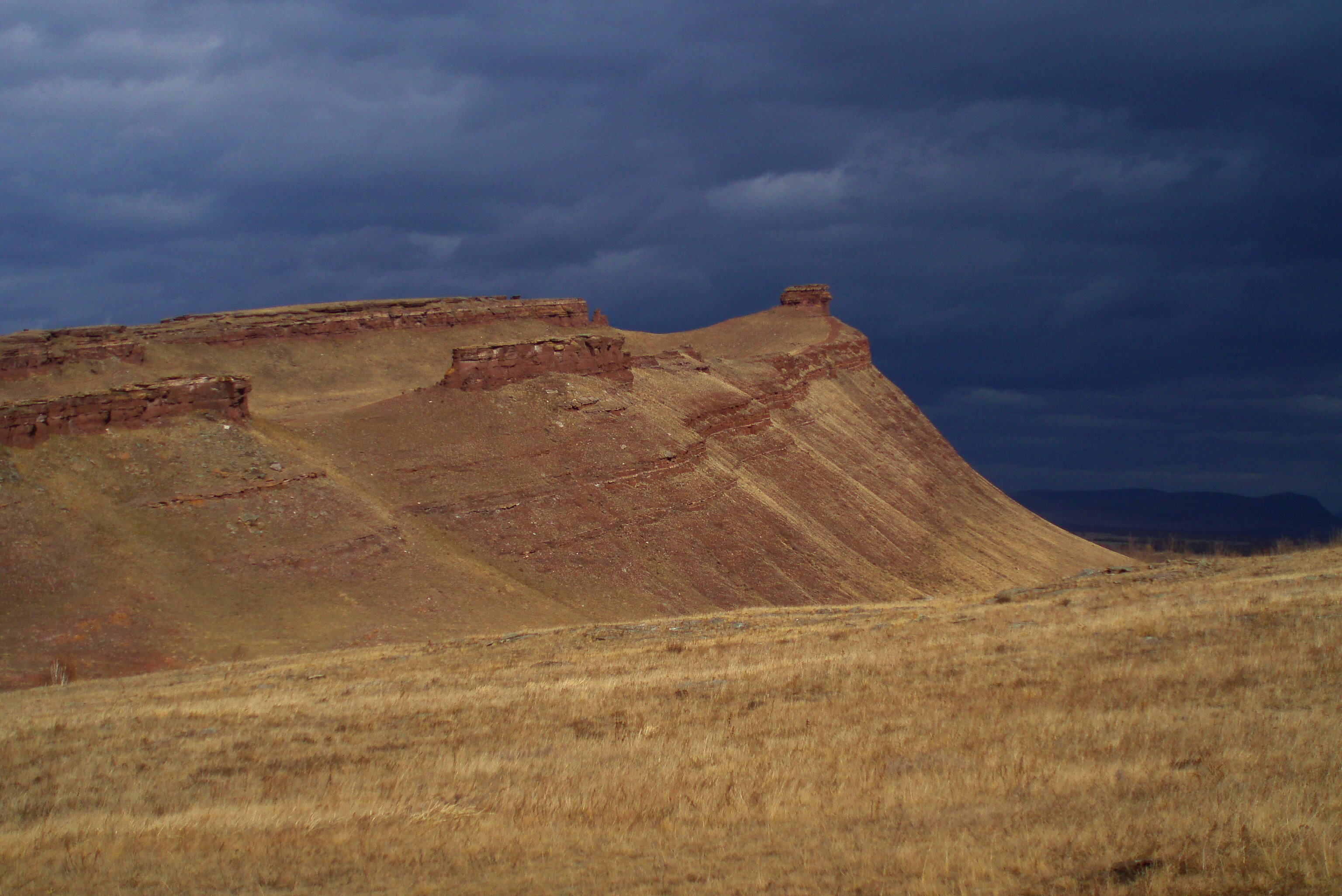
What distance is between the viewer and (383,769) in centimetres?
1362

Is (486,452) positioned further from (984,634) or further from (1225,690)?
(1225,690)

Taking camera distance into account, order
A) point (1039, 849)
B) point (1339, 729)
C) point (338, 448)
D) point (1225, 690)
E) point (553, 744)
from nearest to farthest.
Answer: point (1039, 849)
point (1339, 729)
point (1225, 690)
point (553, 744)
point (338, 448)

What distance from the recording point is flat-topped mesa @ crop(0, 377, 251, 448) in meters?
38.4

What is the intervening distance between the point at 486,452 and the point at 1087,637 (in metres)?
33.1

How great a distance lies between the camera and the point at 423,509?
43875 millimetres

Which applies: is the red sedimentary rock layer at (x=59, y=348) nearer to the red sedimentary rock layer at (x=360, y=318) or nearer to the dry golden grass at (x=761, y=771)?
the red sedimentary rock layer at (x=360, y=318)

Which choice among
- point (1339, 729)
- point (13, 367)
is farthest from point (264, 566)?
point (13, 367)

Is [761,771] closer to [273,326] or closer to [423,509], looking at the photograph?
[423,509]

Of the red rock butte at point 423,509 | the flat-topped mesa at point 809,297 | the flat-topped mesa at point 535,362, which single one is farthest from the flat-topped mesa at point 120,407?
the flat-topped mesa at point 809,297

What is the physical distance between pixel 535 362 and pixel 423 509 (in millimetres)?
11286

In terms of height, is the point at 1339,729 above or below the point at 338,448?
below

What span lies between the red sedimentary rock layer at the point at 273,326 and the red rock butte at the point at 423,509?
1.25 ft

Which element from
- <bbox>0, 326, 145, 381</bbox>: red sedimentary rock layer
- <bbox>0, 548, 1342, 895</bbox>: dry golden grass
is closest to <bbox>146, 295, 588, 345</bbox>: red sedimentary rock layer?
<bbox>0, 326, 145, 381</bbox>: red sedimentary rock layer

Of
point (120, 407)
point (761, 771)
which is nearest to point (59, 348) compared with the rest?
point (120, 407)
